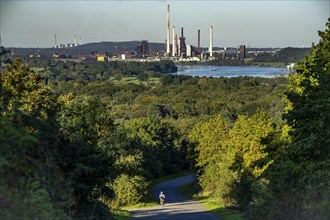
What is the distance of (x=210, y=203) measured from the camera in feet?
127

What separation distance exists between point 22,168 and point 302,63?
21528mm

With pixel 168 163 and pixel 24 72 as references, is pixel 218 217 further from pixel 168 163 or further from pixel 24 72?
pixel 168 163

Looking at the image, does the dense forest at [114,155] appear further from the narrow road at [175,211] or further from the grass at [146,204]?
the narrow road at [175,211]

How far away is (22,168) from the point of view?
5.59 metres

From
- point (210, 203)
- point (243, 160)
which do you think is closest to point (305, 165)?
point (243, 160)

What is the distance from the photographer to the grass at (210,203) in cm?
2960

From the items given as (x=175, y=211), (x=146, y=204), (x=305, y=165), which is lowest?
(x=146, y=204)

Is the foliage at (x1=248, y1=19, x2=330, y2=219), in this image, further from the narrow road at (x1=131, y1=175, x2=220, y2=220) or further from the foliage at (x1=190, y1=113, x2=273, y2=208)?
the narrow road at (x1=131, y1=175, x2=220, y2=220)

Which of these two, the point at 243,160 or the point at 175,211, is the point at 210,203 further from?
the point at 243,160

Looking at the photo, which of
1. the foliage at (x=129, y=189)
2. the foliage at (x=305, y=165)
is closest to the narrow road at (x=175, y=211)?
the foliage at (x=129, y=189)

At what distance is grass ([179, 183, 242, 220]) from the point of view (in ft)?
97.1

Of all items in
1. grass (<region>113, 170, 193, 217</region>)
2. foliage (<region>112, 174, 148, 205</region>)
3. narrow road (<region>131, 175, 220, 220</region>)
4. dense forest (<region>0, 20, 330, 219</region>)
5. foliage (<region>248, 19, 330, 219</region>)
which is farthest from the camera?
foliage (<region>112, 174, 148, 205</region>)

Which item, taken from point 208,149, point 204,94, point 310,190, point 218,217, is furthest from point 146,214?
point 204,94

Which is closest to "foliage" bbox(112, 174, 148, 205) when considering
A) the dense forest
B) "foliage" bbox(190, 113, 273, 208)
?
the dense forest
